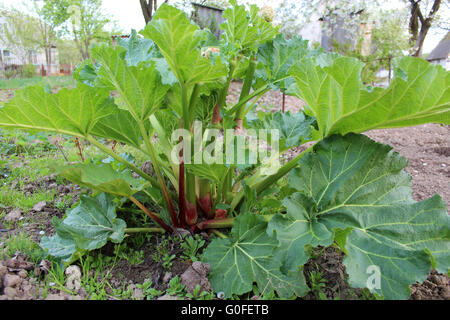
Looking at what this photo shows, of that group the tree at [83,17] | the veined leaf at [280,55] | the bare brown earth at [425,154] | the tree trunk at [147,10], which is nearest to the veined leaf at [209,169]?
the veined leaf at [280,55]

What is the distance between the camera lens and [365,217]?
1071 millimetres

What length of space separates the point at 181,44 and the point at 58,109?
21.1 inches

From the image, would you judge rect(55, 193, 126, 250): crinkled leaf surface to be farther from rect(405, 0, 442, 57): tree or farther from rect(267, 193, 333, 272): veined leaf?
rect(405, 0, 442, 57): tree

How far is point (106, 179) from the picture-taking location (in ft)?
3.88

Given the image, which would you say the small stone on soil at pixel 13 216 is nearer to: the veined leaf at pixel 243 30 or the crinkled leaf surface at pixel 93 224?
the crinkled leaf surface at pixel 93 224

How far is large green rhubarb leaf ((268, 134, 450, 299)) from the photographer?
3.01 feet

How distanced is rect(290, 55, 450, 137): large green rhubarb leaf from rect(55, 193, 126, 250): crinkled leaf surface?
2.96ft

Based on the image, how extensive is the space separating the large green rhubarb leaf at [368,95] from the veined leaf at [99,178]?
0.73 metres

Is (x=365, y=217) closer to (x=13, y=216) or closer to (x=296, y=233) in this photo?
(x=296, y=233)

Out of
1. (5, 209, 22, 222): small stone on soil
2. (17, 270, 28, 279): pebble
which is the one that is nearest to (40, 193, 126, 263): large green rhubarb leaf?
(17, 270, 28, 279): pebble

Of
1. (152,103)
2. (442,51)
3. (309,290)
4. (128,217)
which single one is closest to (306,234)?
(309,290)

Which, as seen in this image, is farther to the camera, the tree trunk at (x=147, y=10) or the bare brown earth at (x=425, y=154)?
the tree trunk at (x=147, y=10)

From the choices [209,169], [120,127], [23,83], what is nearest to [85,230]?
[120,127]

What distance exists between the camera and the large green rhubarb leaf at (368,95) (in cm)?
92
